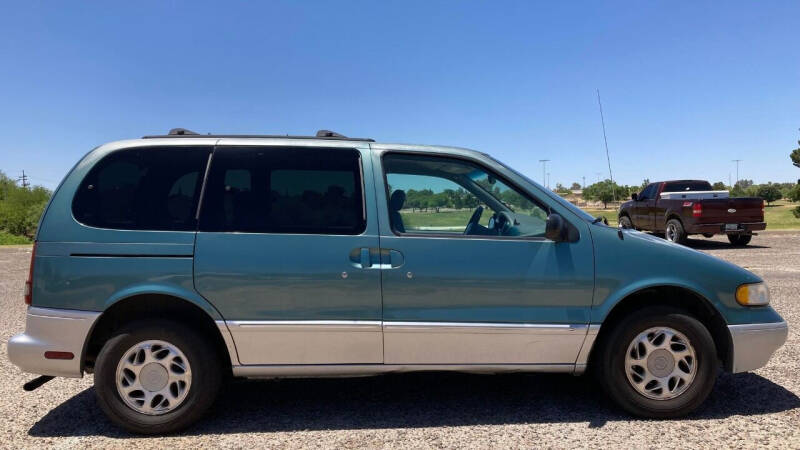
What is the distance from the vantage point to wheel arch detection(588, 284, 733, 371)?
3189 mm

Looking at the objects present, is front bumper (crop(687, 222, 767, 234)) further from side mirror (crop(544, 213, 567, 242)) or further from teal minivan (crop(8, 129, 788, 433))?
side mirror (crop(544, 213, 567, 242))

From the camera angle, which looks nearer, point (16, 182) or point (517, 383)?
point (517, 383)

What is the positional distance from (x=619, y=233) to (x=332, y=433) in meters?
2.21

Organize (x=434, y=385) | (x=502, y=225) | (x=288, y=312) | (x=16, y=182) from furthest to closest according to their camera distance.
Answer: (x=16, y=182) → (x=434, y=385) → (x=502, y=225) → (x=288, y=312)

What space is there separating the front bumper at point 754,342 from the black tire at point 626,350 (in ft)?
0.53

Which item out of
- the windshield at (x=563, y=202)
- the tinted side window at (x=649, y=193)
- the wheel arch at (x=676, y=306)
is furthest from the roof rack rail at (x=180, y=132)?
the tinted side window at (x=649, y=193)

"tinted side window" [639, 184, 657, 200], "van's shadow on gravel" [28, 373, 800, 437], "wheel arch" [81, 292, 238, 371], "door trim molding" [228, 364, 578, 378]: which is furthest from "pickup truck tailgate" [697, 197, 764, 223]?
"wheel arch" [81, 292, 238, 371]

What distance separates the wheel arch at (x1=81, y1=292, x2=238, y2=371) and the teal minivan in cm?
1

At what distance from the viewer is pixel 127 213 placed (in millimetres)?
3070

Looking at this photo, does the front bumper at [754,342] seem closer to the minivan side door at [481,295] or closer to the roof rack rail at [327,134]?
the minivan side door at [481,295]

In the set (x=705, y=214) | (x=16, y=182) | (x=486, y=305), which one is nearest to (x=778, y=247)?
(x=705, y=214)

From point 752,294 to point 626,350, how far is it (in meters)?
0.91

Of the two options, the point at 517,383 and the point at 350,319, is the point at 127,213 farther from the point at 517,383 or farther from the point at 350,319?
the point at 517,383

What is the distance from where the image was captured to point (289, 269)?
301 centimetres
